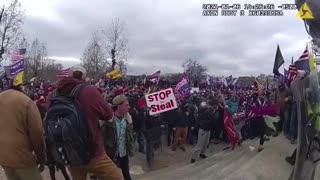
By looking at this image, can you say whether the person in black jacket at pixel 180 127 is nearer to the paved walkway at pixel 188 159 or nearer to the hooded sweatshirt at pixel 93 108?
the paved walkway at pixel 188 159

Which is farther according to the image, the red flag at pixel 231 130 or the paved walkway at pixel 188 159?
the red flag at pixel 231 130

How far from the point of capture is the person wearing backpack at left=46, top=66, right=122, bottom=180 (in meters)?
4.52

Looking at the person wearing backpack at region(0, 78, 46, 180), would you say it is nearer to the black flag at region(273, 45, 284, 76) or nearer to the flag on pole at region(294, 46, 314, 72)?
the flag on pole at region(294, 46, 314, 72)

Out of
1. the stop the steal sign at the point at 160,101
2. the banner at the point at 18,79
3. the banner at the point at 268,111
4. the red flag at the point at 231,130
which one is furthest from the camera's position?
the red flag at the point at 231,130

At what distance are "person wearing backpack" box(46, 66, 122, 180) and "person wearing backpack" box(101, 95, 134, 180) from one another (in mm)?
1827

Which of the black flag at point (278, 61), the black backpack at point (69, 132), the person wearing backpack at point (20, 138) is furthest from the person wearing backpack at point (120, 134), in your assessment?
the black flag at point (278, 61)

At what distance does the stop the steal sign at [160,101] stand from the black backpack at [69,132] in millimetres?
7650

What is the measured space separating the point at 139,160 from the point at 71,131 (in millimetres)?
8065

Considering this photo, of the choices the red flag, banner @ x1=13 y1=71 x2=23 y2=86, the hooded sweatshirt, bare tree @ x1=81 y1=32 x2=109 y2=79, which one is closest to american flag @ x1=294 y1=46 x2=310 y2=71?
the hooded sweatshirt

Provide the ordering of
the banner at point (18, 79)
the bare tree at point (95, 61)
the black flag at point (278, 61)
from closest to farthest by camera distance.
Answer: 1. the banner at point (18, 79)
2. the black flag at point (278, 61)
3. the bare tree at point (95, 61)

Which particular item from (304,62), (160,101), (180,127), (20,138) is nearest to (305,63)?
(304,62)

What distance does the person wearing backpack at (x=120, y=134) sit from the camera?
6676 mm

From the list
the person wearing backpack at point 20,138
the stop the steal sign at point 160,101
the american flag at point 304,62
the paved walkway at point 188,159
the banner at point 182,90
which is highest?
the american flag at point 304,62

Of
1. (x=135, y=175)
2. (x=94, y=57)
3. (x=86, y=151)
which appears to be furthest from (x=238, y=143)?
(x=94, y=57)
